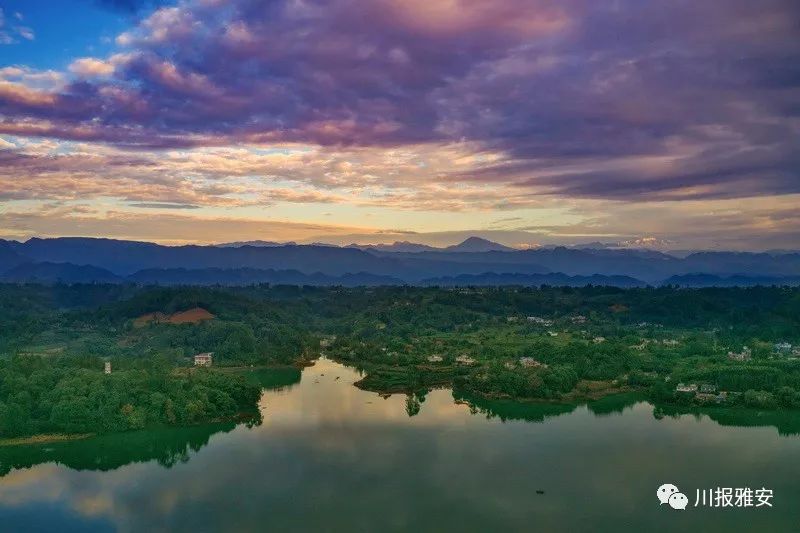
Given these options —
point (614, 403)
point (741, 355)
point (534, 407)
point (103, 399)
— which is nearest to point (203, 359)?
point (103, 399)

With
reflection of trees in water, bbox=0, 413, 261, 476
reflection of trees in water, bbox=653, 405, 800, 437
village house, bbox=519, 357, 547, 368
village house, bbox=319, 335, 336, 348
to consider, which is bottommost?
village house, bbox=319, 335, 336, 348

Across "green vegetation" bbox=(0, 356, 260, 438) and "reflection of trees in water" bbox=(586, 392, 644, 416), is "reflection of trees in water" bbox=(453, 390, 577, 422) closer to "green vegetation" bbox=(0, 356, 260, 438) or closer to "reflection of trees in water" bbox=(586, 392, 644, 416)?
"reflection of trees in water" bbox=(586, 392, 644, 416)

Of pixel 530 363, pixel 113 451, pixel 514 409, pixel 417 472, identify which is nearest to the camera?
pixel 417 472

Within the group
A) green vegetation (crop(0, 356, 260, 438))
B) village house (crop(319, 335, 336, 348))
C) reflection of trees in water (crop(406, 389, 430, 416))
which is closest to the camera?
green vegetation (crop(0, 356, 260, 438))

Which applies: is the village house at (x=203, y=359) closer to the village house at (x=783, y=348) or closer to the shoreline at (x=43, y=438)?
the shoreline at (x=43, y=438)

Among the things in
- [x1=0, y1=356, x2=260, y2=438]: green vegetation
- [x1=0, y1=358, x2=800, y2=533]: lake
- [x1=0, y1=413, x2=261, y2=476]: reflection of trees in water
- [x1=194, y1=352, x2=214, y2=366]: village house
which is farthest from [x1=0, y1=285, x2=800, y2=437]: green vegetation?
[x1=0, y1=358, x2=800, y2=533]: lake

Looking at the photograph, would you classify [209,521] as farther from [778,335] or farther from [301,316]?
[301,316]

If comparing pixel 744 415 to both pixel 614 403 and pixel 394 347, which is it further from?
pixel 394 347
